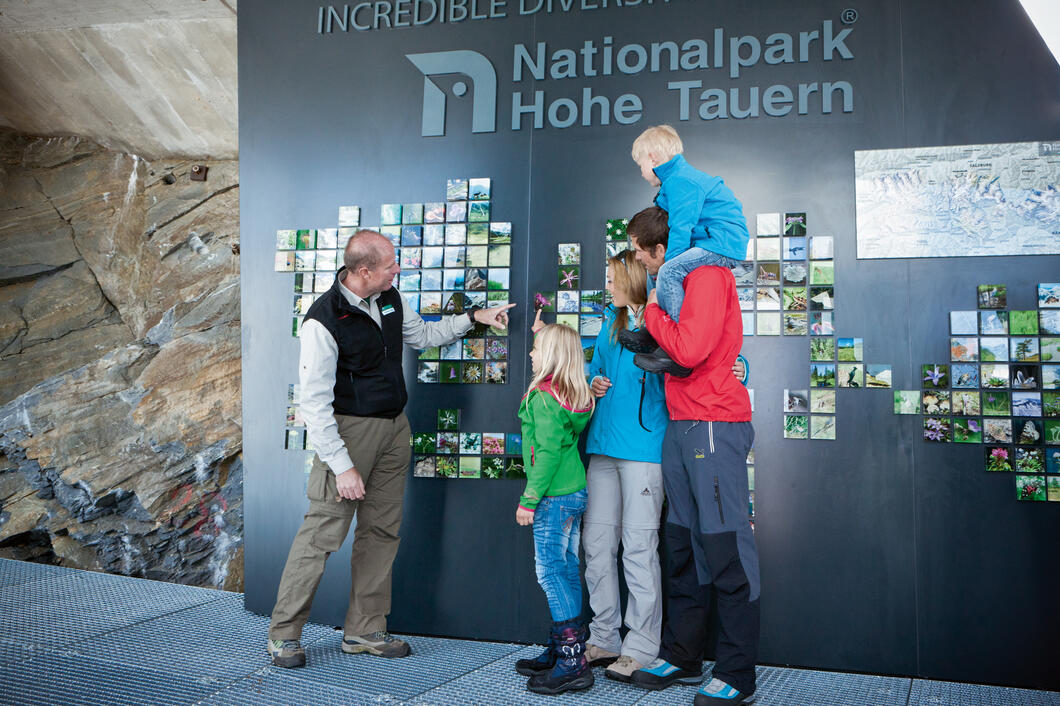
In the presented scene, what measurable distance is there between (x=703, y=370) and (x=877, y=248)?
99 centimetres

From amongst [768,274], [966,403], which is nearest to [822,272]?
[768,274]

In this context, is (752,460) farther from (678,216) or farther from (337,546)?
(337,546)

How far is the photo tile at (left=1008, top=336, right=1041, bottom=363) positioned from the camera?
2.61m

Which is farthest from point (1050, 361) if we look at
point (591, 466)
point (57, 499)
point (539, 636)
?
point (57, 499)

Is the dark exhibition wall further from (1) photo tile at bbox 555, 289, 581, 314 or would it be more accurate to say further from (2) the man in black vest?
(2) the man in black vest

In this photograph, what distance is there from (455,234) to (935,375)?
2.02m

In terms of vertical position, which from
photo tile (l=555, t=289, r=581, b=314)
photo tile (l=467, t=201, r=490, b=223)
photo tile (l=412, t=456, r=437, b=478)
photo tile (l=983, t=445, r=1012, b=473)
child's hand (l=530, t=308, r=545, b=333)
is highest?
photo tile (l=467, t=201, r=490, b=223)

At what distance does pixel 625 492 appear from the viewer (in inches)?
102

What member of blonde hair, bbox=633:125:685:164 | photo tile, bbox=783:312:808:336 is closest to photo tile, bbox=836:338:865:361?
photo tile, bbox=783:312:808:336

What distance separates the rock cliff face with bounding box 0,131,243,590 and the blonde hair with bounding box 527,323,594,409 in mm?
5133

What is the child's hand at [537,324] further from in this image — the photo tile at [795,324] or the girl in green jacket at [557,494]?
the photo tile at [795,324]

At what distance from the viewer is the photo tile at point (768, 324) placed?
9.12 ft

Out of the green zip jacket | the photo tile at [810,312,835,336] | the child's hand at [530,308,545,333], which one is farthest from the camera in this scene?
the child's hand at [530,308,545,333]

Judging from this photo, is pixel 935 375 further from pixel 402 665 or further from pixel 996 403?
pixel 402 665
